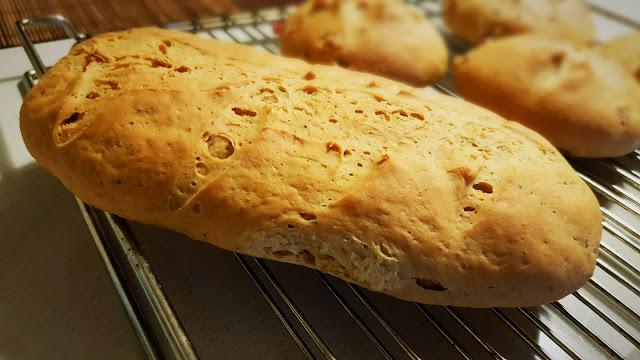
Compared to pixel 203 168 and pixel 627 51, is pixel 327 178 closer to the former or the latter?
pixel 203 168

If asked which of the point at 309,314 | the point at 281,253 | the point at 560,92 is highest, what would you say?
the point at 560,92

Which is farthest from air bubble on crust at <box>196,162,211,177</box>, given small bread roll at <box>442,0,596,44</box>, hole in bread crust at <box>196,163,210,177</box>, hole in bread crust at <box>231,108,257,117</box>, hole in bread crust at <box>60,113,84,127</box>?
small bread roll at <box>442,0,596,44</box>

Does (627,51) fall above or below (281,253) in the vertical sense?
above

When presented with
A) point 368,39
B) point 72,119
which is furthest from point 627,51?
point 72,119

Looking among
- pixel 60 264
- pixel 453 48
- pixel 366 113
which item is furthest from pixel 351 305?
pixel 453 48

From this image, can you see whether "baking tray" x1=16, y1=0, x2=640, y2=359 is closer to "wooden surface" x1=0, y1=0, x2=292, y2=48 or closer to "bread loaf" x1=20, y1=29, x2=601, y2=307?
"bread loaf" x1=20, y1=29, x2=601, y2=307

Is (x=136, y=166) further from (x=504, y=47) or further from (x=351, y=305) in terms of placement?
(x=504, y=47)

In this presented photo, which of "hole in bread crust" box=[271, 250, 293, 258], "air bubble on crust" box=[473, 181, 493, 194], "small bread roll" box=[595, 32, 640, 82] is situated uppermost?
"small bread roll" box=[595, 32, 640, 82]
